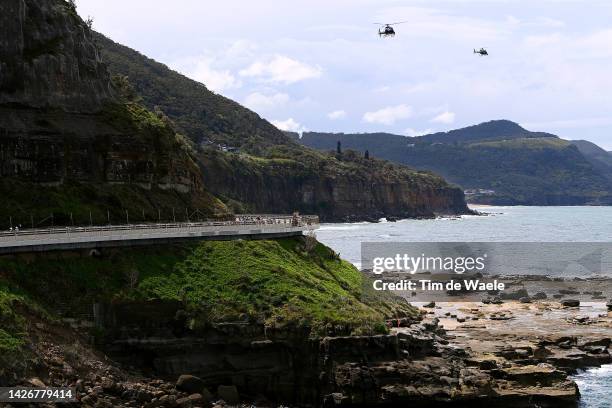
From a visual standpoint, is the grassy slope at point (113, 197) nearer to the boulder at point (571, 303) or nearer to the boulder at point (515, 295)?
the boulder at point (571, 303)

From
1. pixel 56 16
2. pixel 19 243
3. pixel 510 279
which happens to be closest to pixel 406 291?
pixel 510 279

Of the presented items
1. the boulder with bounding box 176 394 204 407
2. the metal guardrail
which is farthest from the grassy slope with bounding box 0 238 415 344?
the boulder with bounding box 176 394 204 407

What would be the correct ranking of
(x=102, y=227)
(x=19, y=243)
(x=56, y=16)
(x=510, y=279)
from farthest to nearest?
(x=510, y=279) → (x=56, y=16) → (x=102, y=227) → (x=19, y=243)

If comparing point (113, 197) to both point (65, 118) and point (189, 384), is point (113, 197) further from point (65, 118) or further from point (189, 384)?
point (189, 384)

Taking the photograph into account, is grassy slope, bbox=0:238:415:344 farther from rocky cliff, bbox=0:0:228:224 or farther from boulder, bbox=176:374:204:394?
rocky cliff, bbox=0:0:228:224

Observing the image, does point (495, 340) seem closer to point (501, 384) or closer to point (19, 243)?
point (501, 384)

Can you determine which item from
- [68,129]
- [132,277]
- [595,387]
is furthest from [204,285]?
[595,387]
